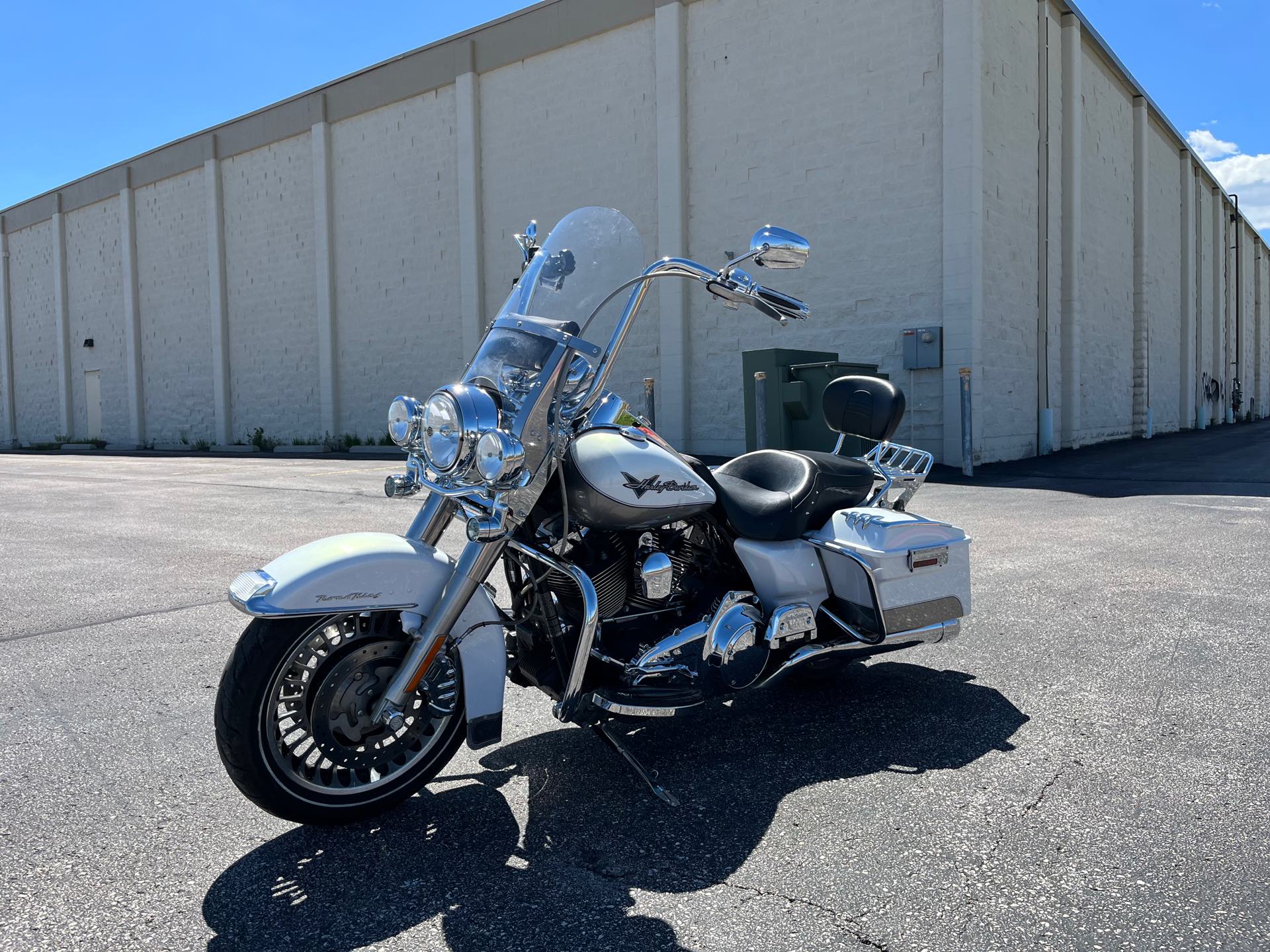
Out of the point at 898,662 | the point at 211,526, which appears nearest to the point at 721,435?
the point at 211,526

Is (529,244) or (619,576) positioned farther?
(529,244)

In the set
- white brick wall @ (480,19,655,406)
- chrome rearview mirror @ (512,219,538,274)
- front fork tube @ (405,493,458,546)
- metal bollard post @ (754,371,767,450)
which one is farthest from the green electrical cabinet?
front fork tube @ (405,493,458,546)

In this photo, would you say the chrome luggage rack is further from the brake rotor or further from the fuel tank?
the brake rotor

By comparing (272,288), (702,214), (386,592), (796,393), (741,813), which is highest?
(272,288)

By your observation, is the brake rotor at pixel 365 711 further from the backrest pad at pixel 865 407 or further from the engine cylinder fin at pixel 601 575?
the backrest pad at pixel 865 407

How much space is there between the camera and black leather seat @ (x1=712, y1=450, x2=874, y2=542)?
349cm

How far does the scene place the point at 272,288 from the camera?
25844mm

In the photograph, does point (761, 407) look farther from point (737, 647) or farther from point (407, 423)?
point (407, 423)

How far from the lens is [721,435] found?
17.2 metres

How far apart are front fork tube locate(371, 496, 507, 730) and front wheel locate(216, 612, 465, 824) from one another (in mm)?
67

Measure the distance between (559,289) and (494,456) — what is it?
806 mm

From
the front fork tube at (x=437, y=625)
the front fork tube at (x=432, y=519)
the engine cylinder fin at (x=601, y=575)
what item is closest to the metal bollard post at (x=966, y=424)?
the engine cylinder fin at (x=601, y=575)

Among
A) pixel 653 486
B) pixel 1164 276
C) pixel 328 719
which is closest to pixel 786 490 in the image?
pixel 653 486

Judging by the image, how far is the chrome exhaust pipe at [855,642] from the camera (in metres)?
3.51
